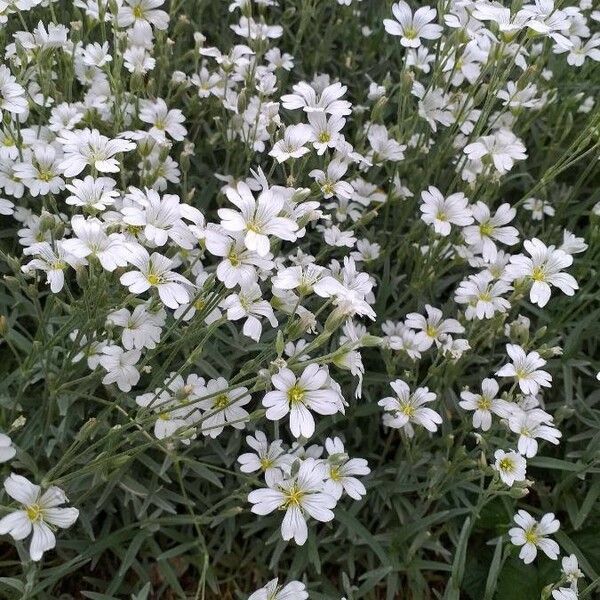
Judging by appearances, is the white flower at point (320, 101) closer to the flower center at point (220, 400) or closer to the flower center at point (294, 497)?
the flower center at point (220, 400)

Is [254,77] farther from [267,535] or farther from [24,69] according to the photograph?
[267,535]

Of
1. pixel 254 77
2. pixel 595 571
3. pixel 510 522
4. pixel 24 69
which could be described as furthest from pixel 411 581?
pixel 24 69

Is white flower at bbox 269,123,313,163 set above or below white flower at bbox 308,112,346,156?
above

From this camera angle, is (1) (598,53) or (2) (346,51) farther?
(2) (346,51)

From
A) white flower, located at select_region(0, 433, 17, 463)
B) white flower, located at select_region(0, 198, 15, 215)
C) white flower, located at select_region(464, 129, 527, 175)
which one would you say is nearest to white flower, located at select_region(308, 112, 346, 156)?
white flower, located at select_region(464, 129, 527, 175)

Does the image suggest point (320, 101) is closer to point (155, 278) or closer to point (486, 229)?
point (486, 229)

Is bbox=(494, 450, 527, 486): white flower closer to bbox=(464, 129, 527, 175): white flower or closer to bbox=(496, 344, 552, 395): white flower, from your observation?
bbox=(496, 344, 552, 395): white flower
